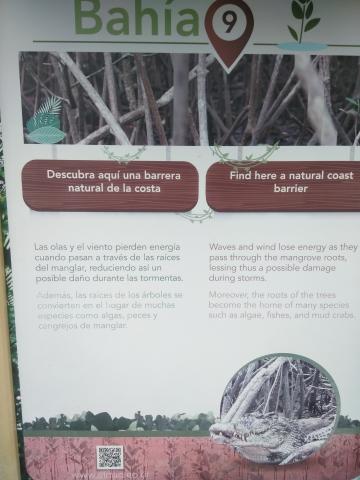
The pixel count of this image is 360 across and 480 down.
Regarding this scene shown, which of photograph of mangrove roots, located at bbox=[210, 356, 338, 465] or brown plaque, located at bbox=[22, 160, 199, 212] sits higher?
brown plaque, located at bbox=[22, 160, 199, 212]

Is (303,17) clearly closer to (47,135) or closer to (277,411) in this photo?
(47,135)

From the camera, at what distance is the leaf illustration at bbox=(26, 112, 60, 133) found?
93cm

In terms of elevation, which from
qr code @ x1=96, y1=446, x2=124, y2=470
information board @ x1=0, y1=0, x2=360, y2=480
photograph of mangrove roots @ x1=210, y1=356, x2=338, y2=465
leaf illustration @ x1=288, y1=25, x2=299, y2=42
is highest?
leaf illustration @ x1=288, y1=25, x2=299, y2=42

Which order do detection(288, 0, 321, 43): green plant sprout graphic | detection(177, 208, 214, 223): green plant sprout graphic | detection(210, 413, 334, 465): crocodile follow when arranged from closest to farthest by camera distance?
detection(288, 0, 321, 43): green plant sprout graphic < detection(177, 208, 214, 223): green plant sprout graphic < detection(210, 413, 334, 465): crocodile

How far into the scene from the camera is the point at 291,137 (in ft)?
3.09

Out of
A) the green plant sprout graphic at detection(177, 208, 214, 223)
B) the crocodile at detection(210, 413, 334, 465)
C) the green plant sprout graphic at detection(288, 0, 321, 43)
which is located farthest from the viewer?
the crocodile at detection(210, 413, 334, 465)

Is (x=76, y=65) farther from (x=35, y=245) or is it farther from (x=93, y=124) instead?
(x=35, y=245)

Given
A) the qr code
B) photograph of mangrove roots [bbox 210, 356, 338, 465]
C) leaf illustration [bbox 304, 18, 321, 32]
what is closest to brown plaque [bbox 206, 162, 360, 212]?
leaf illustration [bbox 304, 18, 321, 32]

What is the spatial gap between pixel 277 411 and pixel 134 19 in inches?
36.4

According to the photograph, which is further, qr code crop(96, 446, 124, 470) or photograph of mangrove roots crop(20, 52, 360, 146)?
qr code crop(96, 446, 124, 470)

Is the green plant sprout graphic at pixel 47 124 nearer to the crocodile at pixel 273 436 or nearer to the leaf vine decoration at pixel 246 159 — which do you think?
the leaf vine decoration at pixel 246 159

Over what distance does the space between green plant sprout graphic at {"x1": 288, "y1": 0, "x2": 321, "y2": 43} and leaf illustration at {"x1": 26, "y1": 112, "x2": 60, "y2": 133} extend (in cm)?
50

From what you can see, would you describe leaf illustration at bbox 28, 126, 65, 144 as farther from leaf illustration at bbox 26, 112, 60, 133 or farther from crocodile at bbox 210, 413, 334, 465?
crocodile at bbox 210, 413, 334, 465

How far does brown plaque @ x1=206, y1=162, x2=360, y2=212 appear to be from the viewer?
3.13ft
